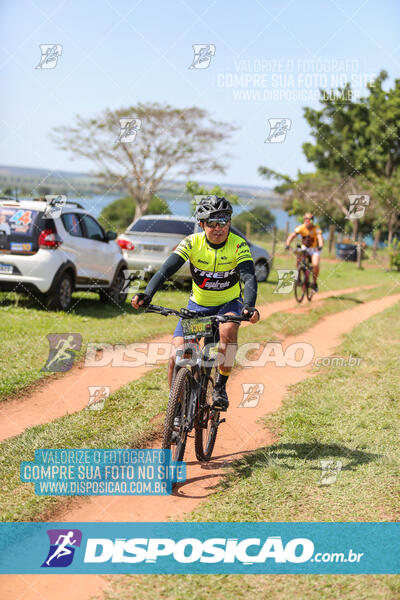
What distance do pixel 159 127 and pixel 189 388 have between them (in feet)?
93.6

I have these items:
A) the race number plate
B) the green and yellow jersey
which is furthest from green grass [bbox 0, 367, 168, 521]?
the green and yellow jersey

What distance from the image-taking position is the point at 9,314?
10.6 m

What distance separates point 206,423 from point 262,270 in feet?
45.1

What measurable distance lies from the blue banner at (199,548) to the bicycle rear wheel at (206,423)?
0.99m

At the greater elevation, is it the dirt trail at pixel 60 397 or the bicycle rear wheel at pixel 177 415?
A: the bicycle rear wheel at pixel 177 415

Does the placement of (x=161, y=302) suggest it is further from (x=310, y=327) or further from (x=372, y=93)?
(x=372, y=93)

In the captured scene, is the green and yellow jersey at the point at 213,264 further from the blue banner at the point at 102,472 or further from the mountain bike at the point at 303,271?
the mountain bike at the point at 303,271

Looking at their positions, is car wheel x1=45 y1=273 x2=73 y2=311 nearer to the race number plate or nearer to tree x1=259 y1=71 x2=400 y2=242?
the race number plate

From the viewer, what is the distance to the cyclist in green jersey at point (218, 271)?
4781 mm

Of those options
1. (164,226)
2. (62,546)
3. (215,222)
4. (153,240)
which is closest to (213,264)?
(215,222)

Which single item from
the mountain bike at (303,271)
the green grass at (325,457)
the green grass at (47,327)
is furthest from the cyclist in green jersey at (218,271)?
the mountain bike at (303,271)

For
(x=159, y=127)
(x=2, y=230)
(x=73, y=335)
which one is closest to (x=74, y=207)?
(x=2, y=230)

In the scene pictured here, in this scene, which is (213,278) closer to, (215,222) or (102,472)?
(215,222)

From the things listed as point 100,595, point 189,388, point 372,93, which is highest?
point 372,93
